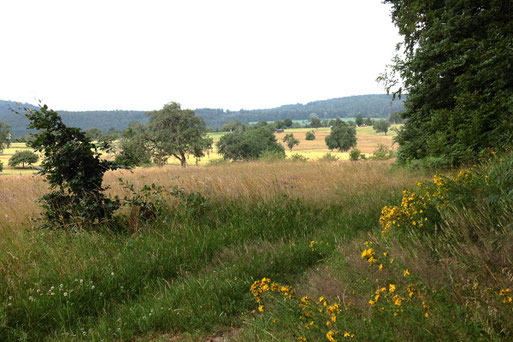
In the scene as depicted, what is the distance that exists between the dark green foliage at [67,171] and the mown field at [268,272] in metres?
0.30

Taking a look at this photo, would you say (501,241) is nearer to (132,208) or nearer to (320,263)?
(320,263)

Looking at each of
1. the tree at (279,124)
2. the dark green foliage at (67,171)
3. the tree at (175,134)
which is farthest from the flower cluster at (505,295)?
the tree at (279,124)

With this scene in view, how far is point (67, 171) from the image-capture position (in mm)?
4875

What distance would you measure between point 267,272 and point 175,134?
1702 inches

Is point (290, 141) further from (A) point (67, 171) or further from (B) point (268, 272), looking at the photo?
(B) point (268, 272)

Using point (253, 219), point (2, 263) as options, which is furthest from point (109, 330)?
point (253, 219)

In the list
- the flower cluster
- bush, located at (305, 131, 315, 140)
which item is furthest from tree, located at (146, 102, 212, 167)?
bush, located at (305, 131, 315, 140)

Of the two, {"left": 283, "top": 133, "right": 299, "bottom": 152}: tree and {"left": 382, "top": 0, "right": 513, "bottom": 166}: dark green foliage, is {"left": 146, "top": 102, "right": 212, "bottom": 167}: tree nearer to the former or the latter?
{"left": 382, "top": 0, "right": 513, "bottom": 166}: dark green foliage

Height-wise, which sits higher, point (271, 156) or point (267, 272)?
point (267, 272)

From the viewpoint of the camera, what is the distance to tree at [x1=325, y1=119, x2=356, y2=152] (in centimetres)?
8662

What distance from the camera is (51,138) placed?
4.78 m

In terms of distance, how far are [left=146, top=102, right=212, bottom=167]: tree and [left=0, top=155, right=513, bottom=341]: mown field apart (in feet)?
128

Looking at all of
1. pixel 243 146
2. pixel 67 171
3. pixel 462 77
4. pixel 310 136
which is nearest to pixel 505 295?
pixel 67 171

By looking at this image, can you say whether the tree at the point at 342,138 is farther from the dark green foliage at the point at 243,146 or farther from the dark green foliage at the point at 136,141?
the dark green foliage at the point at 136,141
